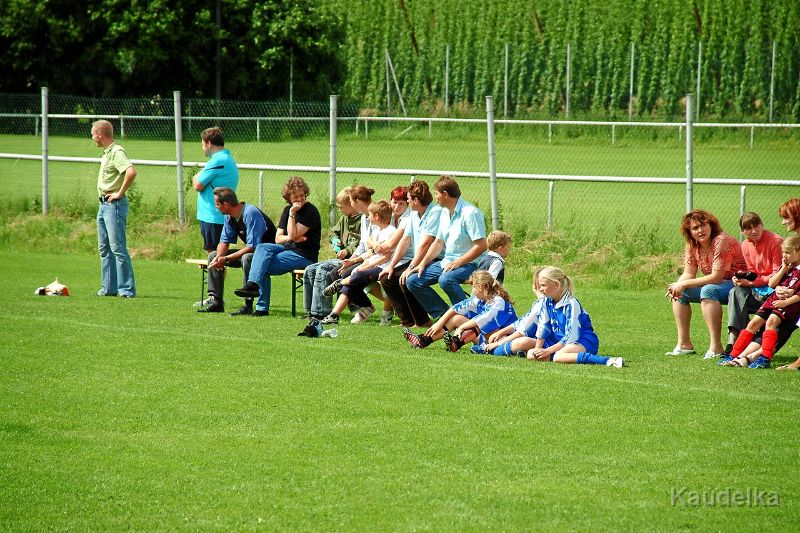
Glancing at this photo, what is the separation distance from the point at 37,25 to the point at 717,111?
22116 millimetres

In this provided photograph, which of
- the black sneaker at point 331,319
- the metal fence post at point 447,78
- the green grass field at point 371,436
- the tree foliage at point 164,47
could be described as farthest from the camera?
the metal fence post at point 447,78

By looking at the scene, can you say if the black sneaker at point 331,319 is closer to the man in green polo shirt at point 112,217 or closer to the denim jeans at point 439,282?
the denim jeans at point 439,282

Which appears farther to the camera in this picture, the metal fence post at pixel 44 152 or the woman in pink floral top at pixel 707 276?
the metal fence post at pixel 44 152

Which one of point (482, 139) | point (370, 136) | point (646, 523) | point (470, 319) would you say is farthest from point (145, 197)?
point (646, 523)

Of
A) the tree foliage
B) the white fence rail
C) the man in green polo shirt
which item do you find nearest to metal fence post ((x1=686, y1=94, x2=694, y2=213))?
the white fence rail

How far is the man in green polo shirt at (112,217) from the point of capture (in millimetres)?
12844

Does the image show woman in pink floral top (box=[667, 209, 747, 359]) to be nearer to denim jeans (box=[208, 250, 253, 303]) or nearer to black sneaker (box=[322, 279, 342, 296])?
black sneaker (box=[322, 279, 342, 296])

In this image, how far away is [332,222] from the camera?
1697cm

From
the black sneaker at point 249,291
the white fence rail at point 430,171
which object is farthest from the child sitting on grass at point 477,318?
the white fence rail at point 430,171

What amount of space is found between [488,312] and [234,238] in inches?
142

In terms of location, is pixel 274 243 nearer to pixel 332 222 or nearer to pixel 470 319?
pixel 470 319

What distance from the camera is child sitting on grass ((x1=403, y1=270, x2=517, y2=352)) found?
9648 mm

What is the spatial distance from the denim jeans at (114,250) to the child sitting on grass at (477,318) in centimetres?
441

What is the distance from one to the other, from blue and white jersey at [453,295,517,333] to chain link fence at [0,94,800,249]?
238 inches
